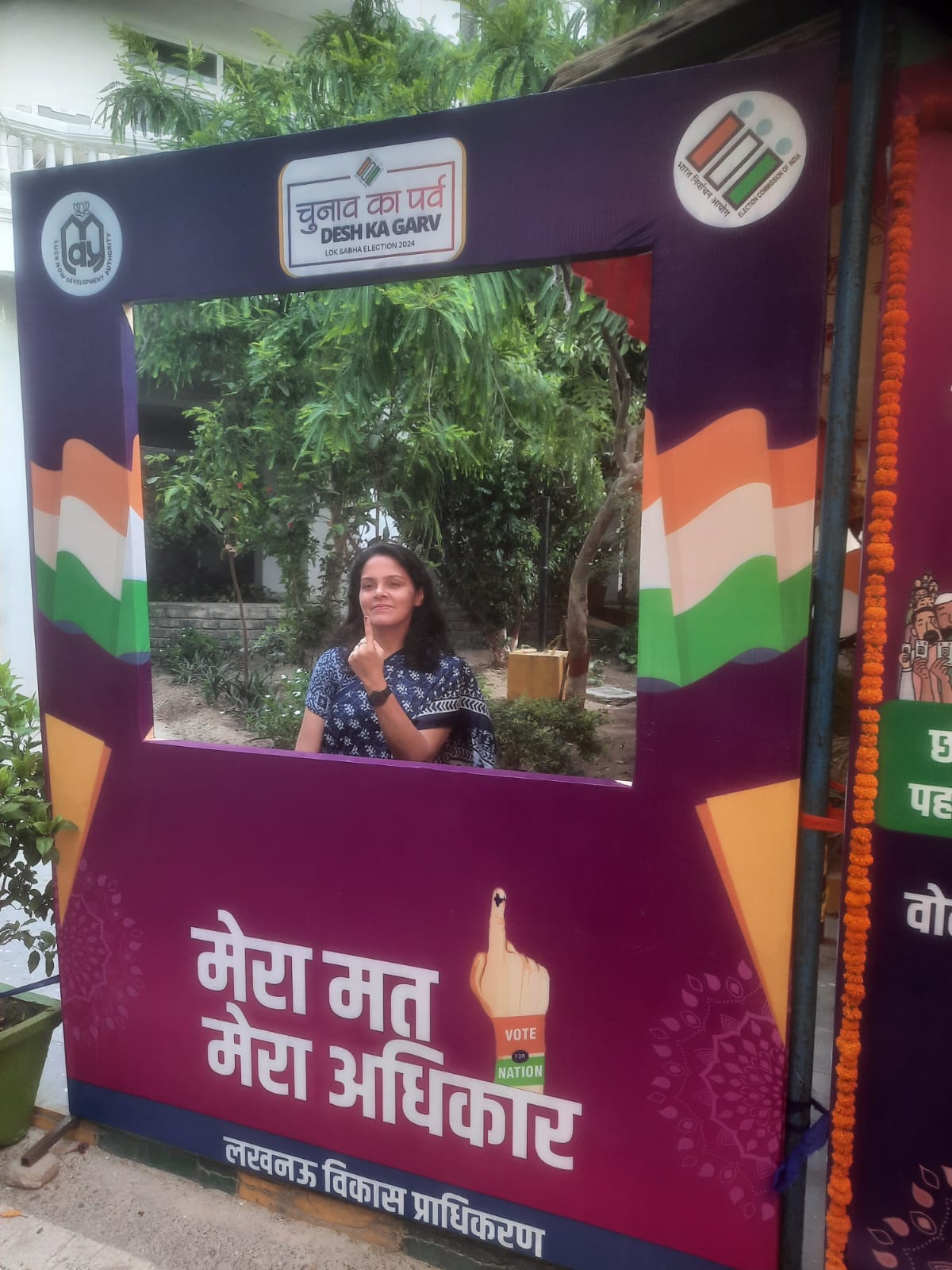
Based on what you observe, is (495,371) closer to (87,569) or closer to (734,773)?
(87,569)

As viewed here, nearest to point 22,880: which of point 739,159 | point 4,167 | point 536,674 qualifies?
point 536,674

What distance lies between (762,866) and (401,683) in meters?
1.05

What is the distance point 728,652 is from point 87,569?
1.52 metres

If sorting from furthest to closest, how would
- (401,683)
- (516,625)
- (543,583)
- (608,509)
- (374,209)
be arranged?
(516,625), (608,509), (543,583), (401,683), (374,209)

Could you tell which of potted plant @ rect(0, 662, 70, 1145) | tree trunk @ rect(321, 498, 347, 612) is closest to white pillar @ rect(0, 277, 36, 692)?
tree trunk @ rect(321, 498, 347, 612)

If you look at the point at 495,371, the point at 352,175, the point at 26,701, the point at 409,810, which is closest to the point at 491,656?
the point at 495,371

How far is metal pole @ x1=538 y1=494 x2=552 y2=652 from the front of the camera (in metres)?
2.63

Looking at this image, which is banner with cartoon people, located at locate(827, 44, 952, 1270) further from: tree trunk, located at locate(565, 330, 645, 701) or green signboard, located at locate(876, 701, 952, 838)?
A: tree trunk, located at locate(565, 330, 645, 701)

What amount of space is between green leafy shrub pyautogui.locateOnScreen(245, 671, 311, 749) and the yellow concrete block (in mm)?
1189

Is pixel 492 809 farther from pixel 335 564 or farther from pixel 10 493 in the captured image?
pixel 10 493

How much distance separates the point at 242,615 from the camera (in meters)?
5.12

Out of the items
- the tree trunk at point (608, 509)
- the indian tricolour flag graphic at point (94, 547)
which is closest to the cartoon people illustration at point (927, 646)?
the tree trunk at point (608, 509)

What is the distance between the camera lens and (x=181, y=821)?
2051mm

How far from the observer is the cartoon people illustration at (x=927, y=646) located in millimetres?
1405
